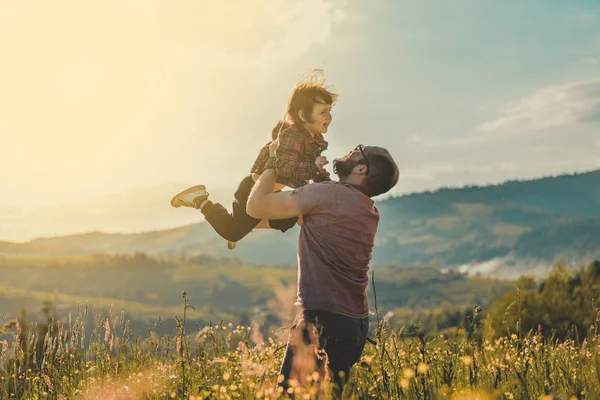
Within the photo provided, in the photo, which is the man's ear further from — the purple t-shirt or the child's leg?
the child's leg

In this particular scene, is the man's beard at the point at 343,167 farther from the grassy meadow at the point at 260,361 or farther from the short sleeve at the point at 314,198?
the grassy meadow at the point at 260,361

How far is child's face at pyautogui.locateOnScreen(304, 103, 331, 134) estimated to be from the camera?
580 centimetres

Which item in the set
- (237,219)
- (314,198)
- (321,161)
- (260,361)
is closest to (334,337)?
(314,198)

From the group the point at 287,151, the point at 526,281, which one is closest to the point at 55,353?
the point at 287,151

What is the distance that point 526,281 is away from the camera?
2306 cm

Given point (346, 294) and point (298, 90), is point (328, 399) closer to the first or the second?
point (346, 294)

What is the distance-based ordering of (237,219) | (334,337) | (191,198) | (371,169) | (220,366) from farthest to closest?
(191,198)
(237,219)
(220,366)
(371,169)
(334,337)

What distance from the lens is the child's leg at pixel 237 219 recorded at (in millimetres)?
6797

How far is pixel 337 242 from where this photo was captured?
15.1 ft

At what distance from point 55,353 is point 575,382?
5182 mm

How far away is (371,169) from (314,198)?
1.57 ft

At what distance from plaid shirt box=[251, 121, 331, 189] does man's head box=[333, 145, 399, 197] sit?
2.33 ft

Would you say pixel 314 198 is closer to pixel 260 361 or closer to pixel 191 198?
pixel 260 361

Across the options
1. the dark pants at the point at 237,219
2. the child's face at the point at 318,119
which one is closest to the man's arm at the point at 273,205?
the child's face at the point at 318,119
